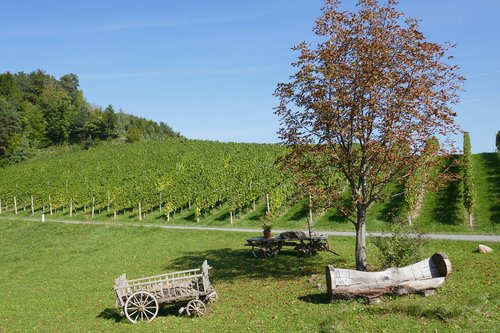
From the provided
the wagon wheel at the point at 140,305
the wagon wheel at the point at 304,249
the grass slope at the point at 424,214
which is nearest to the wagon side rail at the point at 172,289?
the wagon wheel at the point at 140,305

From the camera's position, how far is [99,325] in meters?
14.4

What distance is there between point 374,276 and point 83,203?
4691 centimetres

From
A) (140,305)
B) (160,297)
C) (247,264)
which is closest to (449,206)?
(247,264)

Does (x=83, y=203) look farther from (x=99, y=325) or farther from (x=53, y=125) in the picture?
(x=53, y=125)

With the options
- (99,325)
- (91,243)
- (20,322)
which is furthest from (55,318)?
(91,243)

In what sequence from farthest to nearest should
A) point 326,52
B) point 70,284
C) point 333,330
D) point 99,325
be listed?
1. point 70,284
2. point 326,52
3. point 99,325
4. point 333,330

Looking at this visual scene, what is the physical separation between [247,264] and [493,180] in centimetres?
2761

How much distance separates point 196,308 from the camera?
47.0 ft

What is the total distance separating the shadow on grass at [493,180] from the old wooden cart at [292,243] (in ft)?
46.8

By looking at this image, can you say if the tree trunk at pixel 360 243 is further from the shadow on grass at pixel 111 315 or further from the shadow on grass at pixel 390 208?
the shadow on grass at pixel 390 208

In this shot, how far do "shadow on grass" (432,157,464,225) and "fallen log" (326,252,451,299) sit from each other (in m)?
16.5

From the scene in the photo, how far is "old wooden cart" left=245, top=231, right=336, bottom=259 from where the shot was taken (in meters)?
21.7

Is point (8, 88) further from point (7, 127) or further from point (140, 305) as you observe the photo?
point (140, 305)

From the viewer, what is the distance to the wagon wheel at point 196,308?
47.1 feet
